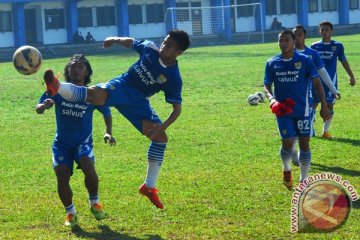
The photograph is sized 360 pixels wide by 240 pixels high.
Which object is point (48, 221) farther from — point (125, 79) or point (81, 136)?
point (125, 79)

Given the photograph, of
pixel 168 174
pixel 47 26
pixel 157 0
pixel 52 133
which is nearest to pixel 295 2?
pixel 157 0

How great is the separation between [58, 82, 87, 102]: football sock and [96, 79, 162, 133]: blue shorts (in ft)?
2.07

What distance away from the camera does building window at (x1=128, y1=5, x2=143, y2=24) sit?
69062 millimetres

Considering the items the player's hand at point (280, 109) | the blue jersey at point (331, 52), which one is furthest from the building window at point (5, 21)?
the player's hand at point (280, 109)

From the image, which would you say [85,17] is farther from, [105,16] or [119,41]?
[119,41]

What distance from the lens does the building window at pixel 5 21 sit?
2517 inches

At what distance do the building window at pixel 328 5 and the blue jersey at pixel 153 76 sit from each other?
68.0 meters

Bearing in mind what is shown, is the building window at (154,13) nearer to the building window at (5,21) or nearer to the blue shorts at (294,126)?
the building window at (5,21)

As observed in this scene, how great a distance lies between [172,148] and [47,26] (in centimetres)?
5147

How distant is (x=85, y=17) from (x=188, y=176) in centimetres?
5586

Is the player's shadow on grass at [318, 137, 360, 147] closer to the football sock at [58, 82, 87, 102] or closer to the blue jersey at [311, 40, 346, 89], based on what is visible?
the blue jersey at [311, 40, 346, 89]

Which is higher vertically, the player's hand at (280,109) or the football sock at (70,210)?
the player's hand at (280,109)

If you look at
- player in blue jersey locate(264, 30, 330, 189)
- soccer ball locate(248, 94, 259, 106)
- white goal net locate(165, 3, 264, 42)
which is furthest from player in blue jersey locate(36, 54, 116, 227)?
white goal net locate(165, 3, 264, 42)

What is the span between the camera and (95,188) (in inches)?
382
